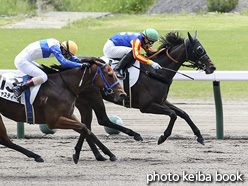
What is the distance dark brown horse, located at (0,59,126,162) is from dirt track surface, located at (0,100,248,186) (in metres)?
0.36

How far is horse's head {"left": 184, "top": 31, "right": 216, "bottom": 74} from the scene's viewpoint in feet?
24.7

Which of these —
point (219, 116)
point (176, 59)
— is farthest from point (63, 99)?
point (219, 116)

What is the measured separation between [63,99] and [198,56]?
2090mm

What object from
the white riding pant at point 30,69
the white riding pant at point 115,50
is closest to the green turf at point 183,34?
the white riding pant at point 115,50

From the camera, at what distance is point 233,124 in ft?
30.5

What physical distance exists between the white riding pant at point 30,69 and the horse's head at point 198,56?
83.1 inches

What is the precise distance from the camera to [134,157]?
6.97 meters

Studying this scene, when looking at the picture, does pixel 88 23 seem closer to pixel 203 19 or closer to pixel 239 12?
pixel 203 19

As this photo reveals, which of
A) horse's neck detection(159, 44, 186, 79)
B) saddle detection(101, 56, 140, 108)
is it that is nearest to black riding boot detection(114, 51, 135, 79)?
saddle detection(101, 56, 140, 108)

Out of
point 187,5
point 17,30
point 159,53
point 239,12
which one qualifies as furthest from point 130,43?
point 187,5

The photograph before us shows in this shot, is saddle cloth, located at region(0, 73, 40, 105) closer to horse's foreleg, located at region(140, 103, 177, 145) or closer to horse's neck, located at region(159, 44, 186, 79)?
horse's foreleg, located at region(140, 103, 177, 145)

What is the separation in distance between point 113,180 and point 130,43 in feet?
8.22

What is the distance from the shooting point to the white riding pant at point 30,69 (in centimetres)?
632

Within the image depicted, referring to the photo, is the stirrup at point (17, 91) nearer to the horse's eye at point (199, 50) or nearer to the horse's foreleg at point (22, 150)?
the horse's foreleg at point (22, 150)
